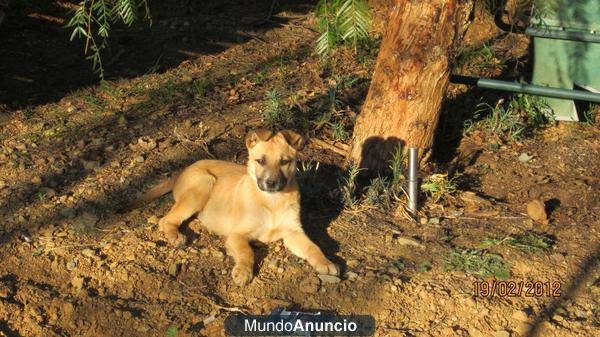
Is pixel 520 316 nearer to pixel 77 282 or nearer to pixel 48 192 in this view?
pixel 77 282

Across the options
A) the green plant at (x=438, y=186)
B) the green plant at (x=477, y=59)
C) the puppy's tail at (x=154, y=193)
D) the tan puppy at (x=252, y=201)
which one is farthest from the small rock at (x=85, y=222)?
the green plant at (x=477, y=59)

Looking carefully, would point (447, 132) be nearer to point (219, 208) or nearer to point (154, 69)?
point (219, 208)

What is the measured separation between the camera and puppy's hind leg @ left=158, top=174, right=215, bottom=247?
16.9 feet

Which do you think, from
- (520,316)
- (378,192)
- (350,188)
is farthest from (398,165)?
(520,316)

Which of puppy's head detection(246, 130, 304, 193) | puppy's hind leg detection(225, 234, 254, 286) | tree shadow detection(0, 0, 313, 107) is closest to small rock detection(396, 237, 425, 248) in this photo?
→ puppy's head detection(246, 130, 304, 193)

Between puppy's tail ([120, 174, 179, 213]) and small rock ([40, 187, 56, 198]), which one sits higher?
puppy's tail ([120, 174, 179, 213])

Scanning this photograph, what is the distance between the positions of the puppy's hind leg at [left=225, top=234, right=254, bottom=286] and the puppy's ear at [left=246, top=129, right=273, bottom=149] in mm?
700

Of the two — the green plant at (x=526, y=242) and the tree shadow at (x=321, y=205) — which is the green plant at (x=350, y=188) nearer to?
the tree shadow at (x=321, y=205)

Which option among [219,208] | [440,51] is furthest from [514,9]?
[219,208]

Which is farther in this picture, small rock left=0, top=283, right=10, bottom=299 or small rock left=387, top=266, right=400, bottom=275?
small rock left=387, top=266, right=400, bottom=275

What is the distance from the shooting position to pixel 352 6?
3.75m

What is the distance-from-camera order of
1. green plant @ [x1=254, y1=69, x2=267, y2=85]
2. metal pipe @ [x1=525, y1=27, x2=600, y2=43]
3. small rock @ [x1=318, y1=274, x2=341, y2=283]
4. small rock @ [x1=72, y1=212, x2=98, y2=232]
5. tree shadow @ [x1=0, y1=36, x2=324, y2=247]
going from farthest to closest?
green plant @ [x1=254, y1=69, x2=267, y2=85], metal pipe @ [x1=525, y1=27, x2=600, y2=43], tree shadow @ [x1=0, y1=36, x2=324, y2=247], small rock @ [x1=72, y1=212, x2=98, y2=232], small rock @ [x1=318, y1=274, x2=341, y2=283]

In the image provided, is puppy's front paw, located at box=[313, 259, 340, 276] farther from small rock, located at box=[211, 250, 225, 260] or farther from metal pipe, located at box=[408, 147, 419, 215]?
metal pipe, located at box=[408, 147, 419, 215]

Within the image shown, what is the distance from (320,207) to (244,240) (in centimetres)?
83
